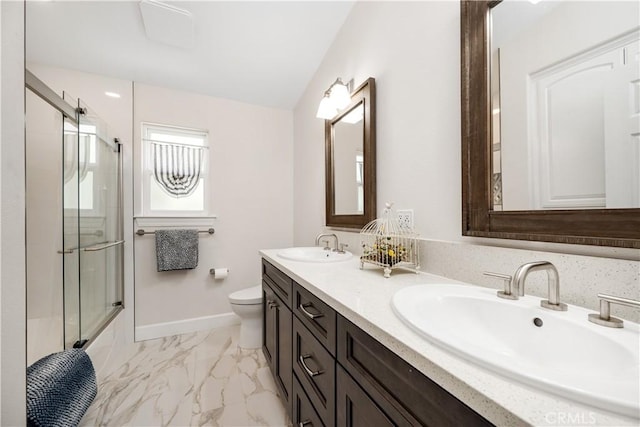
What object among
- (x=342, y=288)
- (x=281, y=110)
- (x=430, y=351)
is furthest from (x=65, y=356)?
(x=281, y=110)

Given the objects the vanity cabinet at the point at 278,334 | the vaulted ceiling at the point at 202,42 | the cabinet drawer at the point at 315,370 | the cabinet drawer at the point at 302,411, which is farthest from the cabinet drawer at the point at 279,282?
the vaulted ceiling at the point at 202,42

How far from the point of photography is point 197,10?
1.48 metres

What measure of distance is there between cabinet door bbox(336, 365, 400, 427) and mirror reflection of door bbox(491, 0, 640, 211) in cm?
68

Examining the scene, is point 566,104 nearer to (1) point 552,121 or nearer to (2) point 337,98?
(1) point 552,121

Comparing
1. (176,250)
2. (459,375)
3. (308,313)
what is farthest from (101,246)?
(459,375)

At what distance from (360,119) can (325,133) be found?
1.56ft

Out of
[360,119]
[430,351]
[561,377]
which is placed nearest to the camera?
[561,377]

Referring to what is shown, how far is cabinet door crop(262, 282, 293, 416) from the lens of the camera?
1.16 meters

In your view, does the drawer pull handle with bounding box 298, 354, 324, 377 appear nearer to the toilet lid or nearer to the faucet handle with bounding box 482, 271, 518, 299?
the faucet handle with bounding box 482, 271, 518, 299

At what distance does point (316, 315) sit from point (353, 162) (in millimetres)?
1012

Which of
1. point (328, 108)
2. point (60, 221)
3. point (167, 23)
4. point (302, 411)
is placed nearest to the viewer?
point (302, 411)

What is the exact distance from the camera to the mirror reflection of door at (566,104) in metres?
0.55

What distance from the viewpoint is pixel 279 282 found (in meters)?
1.30

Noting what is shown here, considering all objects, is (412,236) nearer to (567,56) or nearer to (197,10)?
(567,56)
